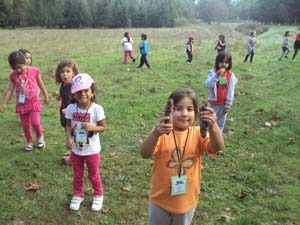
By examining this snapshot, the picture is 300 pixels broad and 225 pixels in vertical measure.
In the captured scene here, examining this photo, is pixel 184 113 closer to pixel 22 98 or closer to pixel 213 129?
pixel 213 129

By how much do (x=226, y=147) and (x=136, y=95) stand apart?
4.00 metres

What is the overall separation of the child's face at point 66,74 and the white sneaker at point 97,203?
1.64 meters

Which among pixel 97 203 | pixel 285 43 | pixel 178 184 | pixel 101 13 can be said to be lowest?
pixel 97 203

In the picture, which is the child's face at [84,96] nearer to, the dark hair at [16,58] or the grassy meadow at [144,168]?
the grassy meadow at [144,168]

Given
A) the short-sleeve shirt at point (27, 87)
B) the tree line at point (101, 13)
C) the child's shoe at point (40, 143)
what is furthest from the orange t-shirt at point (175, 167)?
the tree line at point (101, 13)

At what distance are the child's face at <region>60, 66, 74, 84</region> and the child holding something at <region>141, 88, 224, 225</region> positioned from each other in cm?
238

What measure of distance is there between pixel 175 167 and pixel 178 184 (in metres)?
0.14

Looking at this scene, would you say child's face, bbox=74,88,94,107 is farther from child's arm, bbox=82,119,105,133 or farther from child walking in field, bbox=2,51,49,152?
child walking in field, bbox=2,51,49,152

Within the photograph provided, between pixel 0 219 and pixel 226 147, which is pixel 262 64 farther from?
Result: pixel 0 219

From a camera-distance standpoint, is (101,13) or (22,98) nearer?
(22,98)

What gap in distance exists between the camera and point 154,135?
7.21 ft


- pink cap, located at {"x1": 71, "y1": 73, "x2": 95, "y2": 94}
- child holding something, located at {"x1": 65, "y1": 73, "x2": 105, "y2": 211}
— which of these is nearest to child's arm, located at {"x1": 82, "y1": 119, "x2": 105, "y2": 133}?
child holding something, located at {"x1": 65, "y1": 73, "x2": 105, "y2": 211}

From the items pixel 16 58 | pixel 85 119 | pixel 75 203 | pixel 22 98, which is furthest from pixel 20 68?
pixel 75 203

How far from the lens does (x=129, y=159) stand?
5.36 m
